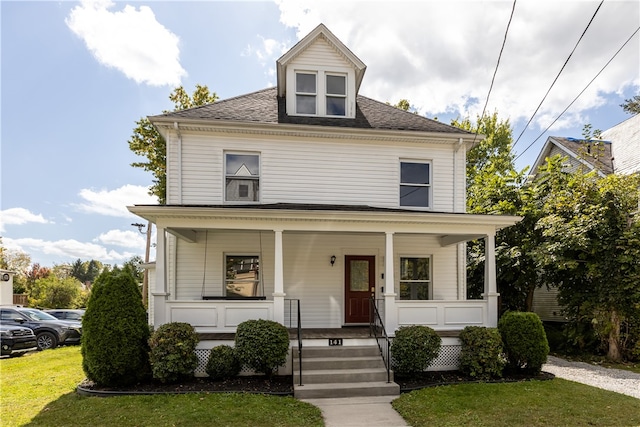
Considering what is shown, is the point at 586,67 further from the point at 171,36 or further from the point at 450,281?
the point at 171,36

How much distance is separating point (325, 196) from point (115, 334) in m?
6.10

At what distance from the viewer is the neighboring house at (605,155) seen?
48.5ft

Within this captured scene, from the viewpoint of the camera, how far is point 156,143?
19.1m

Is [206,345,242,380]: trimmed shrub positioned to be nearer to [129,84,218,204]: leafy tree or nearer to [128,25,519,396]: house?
[128,25,519,396]: house

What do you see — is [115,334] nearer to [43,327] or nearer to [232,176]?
[232,176]

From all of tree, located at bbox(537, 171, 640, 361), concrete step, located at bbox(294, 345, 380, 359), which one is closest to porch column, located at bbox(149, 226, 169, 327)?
concrete step, located at bbox(294, 345, 380, 359)

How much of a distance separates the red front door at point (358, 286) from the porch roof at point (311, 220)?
2132 millimetres

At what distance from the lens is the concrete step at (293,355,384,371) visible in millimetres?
7938

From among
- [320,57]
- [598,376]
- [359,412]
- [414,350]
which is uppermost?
[320,57]

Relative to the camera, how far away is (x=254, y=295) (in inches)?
409

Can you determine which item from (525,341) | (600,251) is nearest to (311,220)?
(525,341)

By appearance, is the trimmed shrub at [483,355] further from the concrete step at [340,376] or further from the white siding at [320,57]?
the white siding at [320,57]

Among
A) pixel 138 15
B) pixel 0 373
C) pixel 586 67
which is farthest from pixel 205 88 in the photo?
pixel 586 67

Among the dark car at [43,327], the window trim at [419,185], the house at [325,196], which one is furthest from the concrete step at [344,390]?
the dark car at [43,327]
